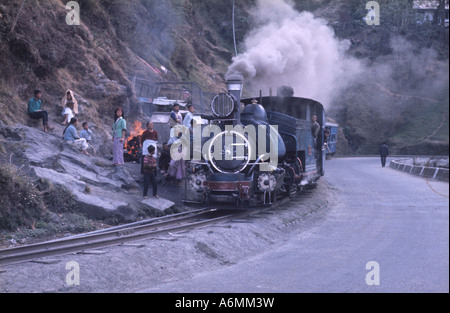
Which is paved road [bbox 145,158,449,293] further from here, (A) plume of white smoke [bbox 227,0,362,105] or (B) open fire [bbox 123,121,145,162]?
(A) plume of white smoke [bbox 227,0,362,105]

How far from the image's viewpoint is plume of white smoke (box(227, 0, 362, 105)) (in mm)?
19016

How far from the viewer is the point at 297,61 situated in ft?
67.1

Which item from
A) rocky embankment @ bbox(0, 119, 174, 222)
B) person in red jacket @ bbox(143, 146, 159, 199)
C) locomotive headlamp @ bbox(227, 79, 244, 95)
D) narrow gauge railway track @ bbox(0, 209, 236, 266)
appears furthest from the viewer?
person in red jacket @ bbox(143, 146, 159, 199)

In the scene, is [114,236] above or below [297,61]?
below

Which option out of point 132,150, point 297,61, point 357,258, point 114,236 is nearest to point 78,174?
point 132,150

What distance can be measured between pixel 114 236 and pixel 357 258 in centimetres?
455

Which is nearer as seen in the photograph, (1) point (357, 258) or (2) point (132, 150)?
(1) point (357, 258)

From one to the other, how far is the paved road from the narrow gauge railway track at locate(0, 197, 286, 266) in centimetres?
205

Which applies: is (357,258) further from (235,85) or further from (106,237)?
(235,85)

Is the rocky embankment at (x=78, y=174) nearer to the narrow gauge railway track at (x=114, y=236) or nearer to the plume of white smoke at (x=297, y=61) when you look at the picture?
the narrow gauge railway track at (x=114, y=236)

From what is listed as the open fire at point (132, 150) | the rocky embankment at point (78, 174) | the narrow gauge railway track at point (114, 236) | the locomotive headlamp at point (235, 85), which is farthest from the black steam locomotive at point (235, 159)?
the open fire at point (132, 150)

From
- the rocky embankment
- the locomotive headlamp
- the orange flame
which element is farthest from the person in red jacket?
the orange flame

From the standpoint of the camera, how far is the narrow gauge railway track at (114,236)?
772cm

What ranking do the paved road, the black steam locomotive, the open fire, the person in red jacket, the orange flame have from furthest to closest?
1. the orange flame
2. the open fire
3. the person in red jacket
4. the black steam locomotive
5. the paved road
